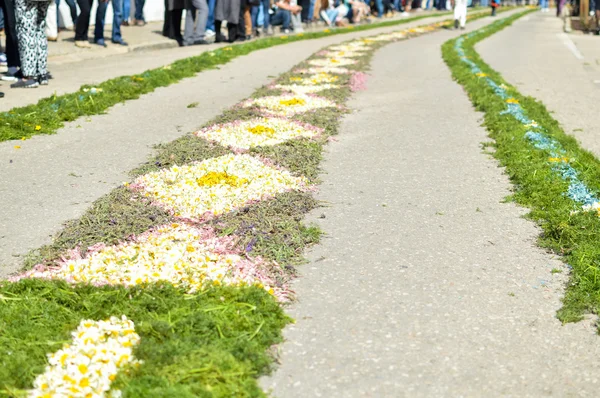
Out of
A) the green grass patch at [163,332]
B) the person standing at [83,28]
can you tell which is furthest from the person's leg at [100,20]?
the green grass patch at [163,332]

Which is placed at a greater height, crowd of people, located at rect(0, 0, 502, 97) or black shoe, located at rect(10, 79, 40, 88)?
crowd of people, located at rect(0, 0, 502, 97)

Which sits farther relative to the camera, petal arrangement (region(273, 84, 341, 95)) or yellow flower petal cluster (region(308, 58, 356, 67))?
yellow flower petal cluster (region(308, 58, 356, 67))

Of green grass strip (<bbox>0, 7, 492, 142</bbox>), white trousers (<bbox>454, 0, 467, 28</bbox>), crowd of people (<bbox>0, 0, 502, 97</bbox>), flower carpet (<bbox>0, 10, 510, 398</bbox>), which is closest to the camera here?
flower carpet (<bbox>0, 10, 510, 398</bbox>)

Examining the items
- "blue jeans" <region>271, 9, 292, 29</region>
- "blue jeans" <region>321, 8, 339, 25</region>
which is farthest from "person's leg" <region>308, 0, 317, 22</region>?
"blue jeans" <region>271, 9, 292, 29</region>

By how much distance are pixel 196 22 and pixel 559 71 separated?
850 centimetres

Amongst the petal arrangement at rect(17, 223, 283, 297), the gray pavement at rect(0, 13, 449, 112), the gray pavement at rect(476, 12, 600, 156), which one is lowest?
the gray pavement at rect(476, 12, 600, 156)

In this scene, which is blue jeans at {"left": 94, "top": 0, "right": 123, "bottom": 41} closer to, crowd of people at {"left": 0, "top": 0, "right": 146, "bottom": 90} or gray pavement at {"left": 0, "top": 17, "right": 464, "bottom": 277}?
crowd of people at {"left": 0, "top": 0, "right": 146, "bottom": 90}

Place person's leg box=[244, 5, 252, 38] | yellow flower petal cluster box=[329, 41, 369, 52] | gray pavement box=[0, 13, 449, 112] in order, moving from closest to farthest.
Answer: gray pavement box=[0, 13, 449, 112] → yellow flower petal cluster box=[329, 41, 369, 52] → person's leg box=[244, 5, 252, 38]

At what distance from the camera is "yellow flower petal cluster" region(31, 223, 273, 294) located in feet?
13.9

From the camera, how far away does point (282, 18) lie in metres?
24.8

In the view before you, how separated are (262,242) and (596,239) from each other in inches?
77.2

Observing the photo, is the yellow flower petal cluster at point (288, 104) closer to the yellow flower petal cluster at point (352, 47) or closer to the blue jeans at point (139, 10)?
the yellow flower petal cluster at point (352, 47)

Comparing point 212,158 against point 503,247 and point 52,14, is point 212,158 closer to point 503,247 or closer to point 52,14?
point 503,247

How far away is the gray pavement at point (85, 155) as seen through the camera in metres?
5.38
